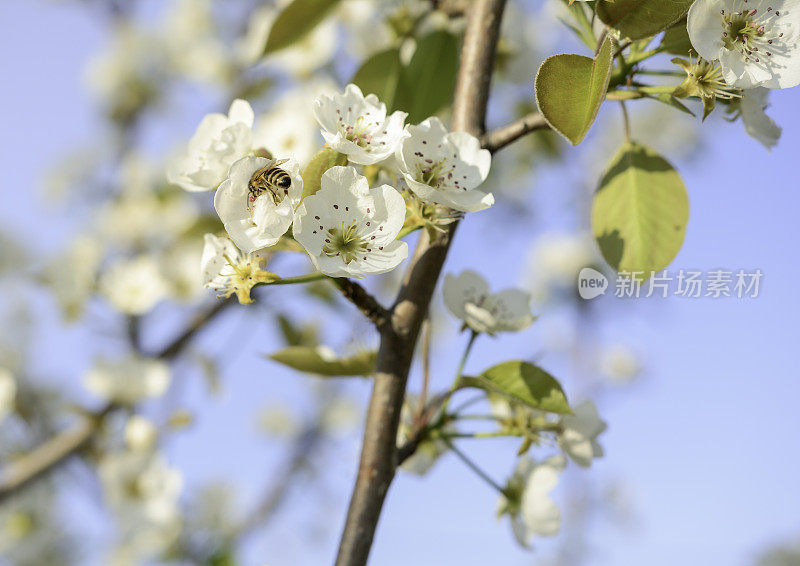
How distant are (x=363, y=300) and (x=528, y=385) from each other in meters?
0.16

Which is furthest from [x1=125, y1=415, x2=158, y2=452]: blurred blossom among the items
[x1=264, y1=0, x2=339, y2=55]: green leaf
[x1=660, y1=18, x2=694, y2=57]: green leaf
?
[x1=660, y1=18, x2=694, y2=57]: green leaf

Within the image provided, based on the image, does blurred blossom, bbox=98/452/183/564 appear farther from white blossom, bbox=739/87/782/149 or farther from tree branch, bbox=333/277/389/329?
white blossom, bbox=739/87/782/149

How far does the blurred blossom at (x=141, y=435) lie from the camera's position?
55.5 inches

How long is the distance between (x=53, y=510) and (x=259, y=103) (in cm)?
171

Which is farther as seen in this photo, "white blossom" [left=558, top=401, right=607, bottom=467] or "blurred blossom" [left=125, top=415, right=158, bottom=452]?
"blurred blossom" [left=125, top=415, right=158, bottom=452]

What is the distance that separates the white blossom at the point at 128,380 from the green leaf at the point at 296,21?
36.1 inches

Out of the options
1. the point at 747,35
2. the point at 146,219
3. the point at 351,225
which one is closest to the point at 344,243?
the point at 351,225

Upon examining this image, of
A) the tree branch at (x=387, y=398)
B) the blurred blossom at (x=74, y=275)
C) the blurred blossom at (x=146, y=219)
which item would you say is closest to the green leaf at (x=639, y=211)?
the tree branch at (x=387, y=398)

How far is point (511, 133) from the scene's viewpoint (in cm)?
56

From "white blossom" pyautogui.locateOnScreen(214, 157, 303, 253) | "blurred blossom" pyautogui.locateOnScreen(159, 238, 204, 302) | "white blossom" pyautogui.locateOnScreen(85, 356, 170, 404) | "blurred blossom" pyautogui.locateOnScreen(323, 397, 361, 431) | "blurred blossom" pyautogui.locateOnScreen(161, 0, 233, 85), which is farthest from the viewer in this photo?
"blurred blossom" pyautogui.locateOnScreen(323, 397, 361, 431)

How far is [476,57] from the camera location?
0.64m

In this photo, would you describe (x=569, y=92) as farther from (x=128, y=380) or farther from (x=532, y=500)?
(x=128, y=380)

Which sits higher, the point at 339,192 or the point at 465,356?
the point at 339,192

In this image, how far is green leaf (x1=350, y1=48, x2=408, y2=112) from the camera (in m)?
0.77
